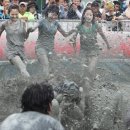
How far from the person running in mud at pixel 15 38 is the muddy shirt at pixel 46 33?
32 cm

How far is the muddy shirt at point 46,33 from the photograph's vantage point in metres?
11.1

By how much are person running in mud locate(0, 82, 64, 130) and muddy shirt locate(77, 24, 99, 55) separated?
646 cm

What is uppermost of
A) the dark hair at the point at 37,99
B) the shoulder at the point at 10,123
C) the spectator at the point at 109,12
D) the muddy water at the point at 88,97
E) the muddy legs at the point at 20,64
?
the dark hair at the point at 37,99

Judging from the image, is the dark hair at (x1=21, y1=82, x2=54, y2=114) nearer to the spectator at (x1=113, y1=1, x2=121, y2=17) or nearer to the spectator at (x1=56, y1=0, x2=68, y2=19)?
the spectator at (x1=56, y1=0, x2=68, y2=19)

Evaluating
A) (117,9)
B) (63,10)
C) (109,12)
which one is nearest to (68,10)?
(63,10)

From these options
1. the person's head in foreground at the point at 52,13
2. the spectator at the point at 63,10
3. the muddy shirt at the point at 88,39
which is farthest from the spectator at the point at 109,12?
the person's head in foreground at the point at 52,13

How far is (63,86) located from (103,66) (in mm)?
5091

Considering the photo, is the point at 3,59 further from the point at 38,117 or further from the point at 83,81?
the point at 38,117

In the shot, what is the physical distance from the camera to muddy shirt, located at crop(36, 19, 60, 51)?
36.6 feet

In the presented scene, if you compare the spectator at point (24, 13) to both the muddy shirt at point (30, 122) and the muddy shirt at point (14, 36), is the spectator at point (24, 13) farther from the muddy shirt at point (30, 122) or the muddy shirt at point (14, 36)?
the muddy shirt at point (30, 122)

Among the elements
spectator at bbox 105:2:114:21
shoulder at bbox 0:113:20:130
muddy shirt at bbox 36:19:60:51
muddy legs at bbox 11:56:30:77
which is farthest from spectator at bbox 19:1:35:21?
shoulder at bbox 0:113:20:130

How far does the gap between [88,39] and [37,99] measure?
6687 mm

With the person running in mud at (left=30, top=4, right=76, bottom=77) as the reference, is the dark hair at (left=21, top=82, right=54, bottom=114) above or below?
above

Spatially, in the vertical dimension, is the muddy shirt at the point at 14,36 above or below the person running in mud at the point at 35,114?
below
